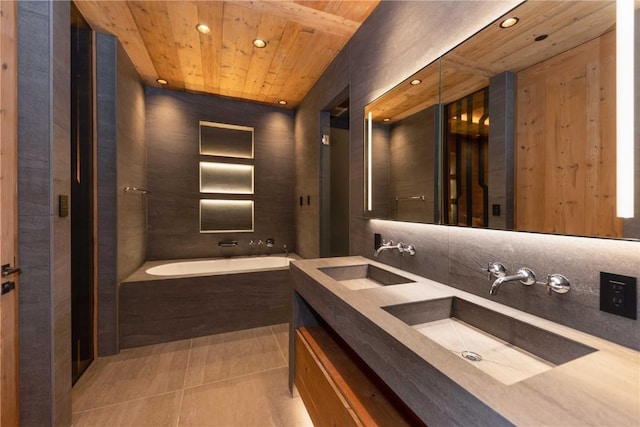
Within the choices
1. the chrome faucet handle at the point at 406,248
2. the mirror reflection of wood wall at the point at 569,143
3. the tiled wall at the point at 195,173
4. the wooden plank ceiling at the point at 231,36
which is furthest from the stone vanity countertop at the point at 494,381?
the tiled wall at the point at 195,173

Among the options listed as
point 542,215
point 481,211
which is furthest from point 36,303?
point 542,215

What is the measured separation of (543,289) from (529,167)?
45cm

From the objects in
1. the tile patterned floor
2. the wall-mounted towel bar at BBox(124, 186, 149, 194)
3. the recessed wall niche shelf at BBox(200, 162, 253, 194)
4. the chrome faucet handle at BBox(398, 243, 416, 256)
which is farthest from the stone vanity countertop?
the recessed wall niche shelf at BBox(200, 162, 253, 194)

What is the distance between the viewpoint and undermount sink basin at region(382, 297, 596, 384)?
2.51 ft

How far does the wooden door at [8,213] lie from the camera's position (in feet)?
3.86

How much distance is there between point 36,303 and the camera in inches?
51.0

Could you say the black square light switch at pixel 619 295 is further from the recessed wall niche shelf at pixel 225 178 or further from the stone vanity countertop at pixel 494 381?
the recessed wall niche shelf at pixel 225 178

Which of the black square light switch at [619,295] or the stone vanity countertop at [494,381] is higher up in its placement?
the black square light switch at [619,295]

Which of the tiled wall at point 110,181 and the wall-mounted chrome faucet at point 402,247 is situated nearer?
the wall-mounted chrome faucet at point 402,247

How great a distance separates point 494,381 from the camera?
544 mm

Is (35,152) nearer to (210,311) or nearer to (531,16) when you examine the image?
(210,311)

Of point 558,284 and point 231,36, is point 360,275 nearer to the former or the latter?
point 558,284

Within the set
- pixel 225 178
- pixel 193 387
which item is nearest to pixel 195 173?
pixel 225 178

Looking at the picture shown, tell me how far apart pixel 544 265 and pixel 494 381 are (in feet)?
1.95
